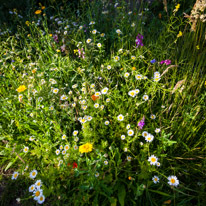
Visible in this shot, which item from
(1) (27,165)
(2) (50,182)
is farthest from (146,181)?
(1) (27,165)

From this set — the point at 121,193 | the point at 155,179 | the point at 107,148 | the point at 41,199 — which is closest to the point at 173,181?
the point at 155,179

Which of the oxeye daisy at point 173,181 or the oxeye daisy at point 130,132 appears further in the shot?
the oxeye daisy at point 130,132

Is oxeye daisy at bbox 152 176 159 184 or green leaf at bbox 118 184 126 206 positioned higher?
oxeye daisy at bbox 152 176 159 184

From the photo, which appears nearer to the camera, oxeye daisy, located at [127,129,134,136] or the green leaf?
the green leaf

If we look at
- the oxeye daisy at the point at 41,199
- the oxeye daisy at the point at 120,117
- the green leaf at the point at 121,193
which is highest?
the oxeye daisy at the point at 120,117

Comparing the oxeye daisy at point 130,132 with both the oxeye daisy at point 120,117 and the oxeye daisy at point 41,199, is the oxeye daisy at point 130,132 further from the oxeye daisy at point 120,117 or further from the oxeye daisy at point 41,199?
the oxeye daisy at point 41,199

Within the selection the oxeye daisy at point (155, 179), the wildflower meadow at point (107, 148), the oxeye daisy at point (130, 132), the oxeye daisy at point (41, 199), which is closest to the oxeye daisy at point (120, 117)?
the wildflower meadow at point (107, 148)

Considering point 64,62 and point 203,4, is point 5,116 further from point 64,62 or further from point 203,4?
point 203,4

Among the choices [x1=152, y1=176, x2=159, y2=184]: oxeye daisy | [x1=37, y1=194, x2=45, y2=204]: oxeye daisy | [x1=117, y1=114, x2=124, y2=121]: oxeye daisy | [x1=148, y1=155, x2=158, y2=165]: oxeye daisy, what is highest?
[x1=117, y1=114, x2=124, y2=121]: oxeye daisy

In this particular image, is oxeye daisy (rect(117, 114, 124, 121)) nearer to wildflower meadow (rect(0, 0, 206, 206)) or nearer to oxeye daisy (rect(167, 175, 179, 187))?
wildflower meadow (rect(0, 0, 206, 206))

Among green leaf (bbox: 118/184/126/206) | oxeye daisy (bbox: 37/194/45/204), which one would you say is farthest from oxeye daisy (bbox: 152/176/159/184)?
oxeye daisy (bbox: 37/194/45/204)

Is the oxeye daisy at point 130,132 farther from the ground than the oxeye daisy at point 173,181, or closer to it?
farther from the ground

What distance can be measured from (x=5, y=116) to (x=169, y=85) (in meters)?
1.86

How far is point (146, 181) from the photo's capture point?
1.51 m
